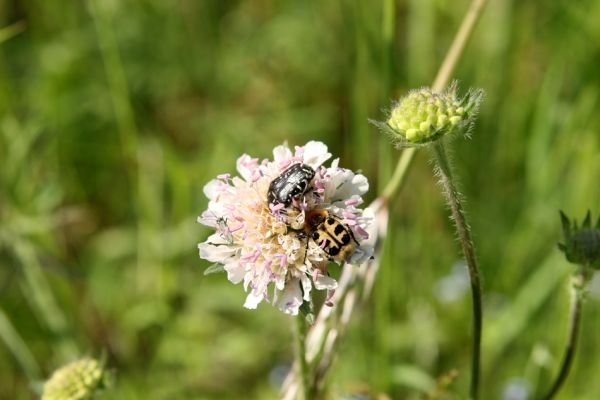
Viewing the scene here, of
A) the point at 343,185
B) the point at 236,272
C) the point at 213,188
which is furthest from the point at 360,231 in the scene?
the point at 213,188

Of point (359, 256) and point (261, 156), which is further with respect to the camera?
point (261, 156)

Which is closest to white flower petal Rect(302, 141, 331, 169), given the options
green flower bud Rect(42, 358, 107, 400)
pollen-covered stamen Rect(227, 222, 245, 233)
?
pollen-covered stamen Rect(227, 222, 245, 233)

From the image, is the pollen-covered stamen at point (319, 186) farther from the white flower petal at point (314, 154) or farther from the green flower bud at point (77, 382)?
the green flower bud at point (77, 382)

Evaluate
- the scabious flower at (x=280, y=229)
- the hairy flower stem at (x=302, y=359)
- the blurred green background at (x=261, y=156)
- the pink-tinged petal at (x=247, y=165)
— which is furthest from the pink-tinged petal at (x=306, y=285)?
the blurred green background at (x=261, y=156)

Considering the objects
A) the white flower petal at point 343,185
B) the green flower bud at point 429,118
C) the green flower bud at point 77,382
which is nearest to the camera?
the green flower bud at point 429,118

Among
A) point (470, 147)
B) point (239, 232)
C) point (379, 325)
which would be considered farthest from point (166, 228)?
point (239, 232)

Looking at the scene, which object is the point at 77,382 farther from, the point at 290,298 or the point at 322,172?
the point at 322,172
